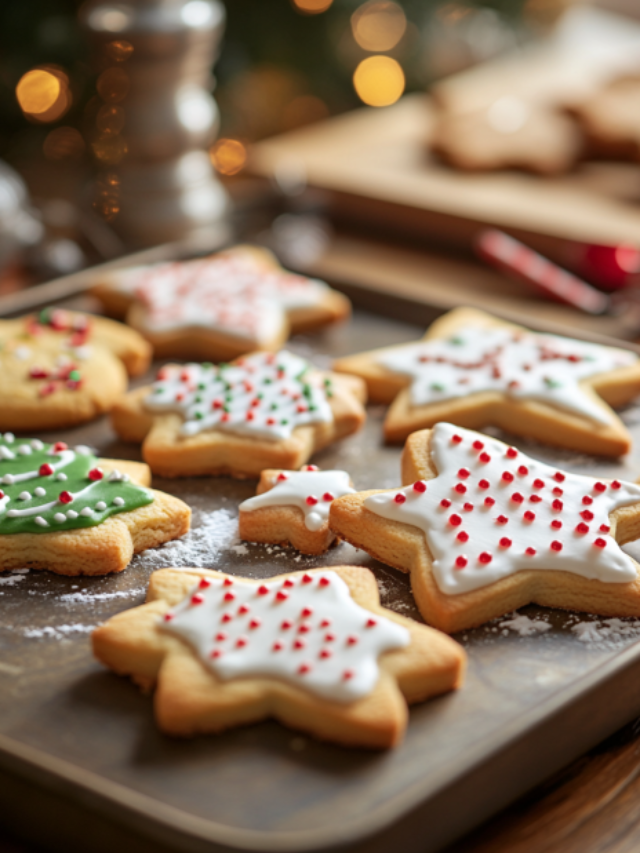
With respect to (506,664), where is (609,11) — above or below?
above

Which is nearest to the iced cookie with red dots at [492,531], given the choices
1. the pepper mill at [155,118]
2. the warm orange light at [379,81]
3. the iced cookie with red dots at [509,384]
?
the iced cookie with red dots at [509,384]

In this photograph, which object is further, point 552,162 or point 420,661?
point 552,162

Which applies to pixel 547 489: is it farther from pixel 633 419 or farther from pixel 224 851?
pixel 224 851

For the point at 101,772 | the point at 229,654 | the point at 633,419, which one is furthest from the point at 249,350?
the point at 101,772

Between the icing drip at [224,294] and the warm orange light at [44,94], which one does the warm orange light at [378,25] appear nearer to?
the warm orange light at [44,94]

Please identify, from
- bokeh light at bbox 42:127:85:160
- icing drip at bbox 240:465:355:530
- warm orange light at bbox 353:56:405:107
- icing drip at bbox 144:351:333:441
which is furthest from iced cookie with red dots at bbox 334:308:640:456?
warm orange light at bbox 353:56:405:107

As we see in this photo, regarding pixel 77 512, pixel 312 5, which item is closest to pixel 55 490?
pixel 77 512
